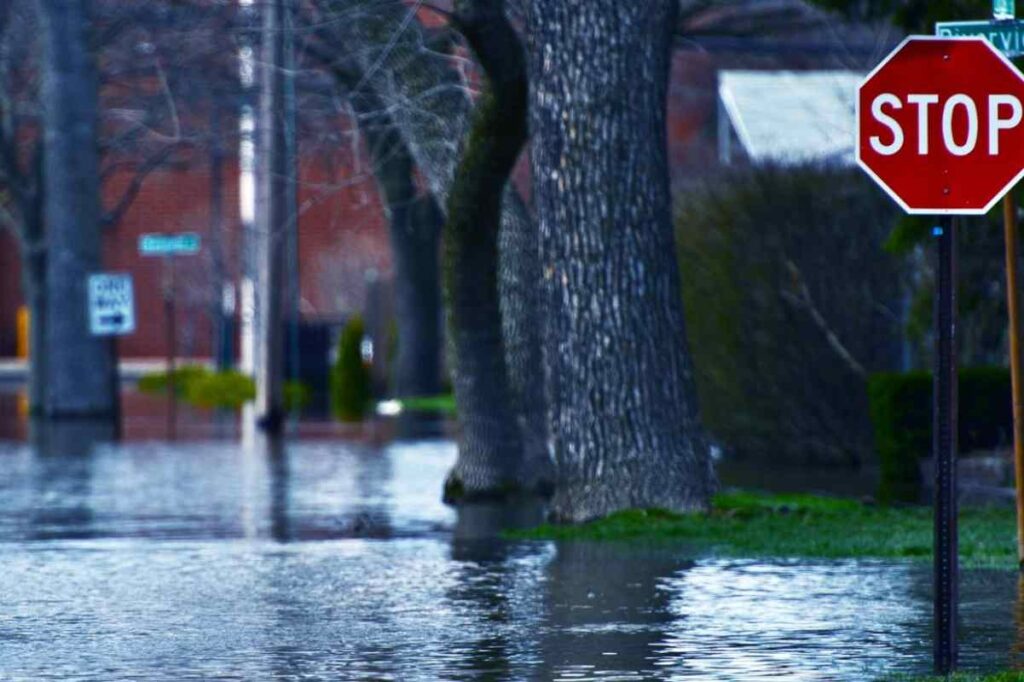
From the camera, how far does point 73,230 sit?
3806 cm

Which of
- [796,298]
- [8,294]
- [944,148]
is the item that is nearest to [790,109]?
[796,298]

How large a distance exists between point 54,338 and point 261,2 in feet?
69.2

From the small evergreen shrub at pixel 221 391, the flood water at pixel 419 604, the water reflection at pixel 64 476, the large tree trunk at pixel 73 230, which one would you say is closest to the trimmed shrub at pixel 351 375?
the large tree trunk at pixel 73 230

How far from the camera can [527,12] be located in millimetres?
17422

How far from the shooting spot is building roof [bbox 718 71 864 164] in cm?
3162

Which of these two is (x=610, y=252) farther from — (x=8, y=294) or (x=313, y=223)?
(x=8, y=294)

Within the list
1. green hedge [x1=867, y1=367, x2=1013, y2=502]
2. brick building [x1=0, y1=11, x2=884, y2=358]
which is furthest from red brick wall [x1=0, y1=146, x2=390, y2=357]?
green hedge [x1=867, y1=367, x2=1013, y2=502]

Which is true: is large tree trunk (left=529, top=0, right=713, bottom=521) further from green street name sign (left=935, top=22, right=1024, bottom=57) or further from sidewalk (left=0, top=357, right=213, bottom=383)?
sidewalk (left=0, top=357, right=213, bottom=383)

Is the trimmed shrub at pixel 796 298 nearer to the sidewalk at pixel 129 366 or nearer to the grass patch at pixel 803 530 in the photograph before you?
the grass patch at pixel 803 530

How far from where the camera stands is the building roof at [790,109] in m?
31.6

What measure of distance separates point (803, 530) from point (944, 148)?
7391 mm

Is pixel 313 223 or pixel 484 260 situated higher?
pixel 313 223

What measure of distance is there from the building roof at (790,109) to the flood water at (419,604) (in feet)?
40.8

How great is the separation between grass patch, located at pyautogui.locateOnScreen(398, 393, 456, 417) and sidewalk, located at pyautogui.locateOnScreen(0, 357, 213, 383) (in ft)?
65.0
